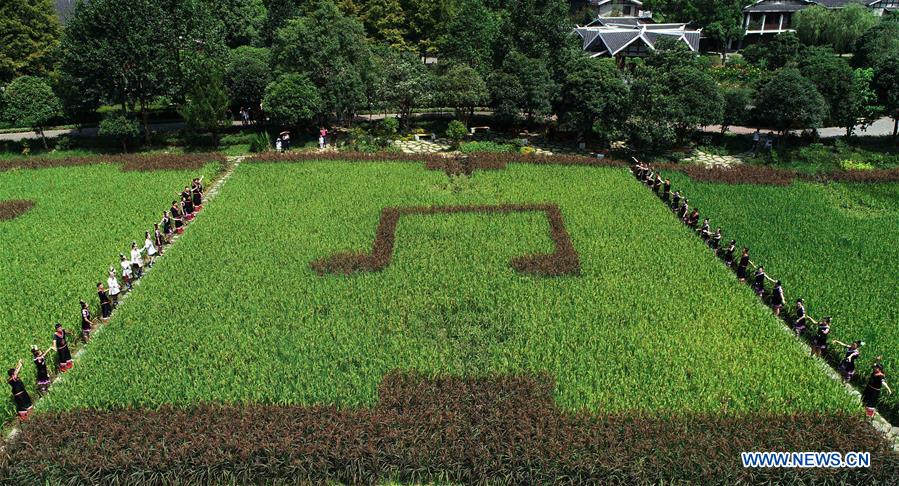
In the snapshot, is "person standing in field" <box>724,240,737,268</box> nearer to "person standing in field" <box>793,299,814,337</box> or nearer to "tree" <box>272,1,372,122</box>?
"person standing in field" <box>793,299,814,337</box>

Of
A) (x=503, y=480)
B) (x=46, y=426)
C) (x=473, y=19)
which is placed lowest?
(x=503, y=480)

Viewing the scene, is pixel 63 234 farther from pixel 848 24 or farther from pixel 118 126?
pixel 848 24

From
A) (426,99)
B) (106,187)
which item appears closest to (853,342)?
(426,99)

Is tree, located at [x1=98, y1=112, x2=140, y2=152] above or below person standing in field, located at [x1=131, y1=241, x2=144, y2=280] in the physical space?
above

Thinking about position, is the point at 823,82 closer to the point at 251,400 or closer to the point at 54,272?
the point at 251,400

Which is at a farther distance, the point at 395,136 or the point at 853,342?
the point at 395,136

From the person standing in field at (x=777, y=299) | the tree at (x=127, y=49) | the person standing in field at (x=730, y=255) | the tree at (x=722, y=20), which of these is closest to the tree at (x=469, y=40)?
the tree at (x=127, y=49)

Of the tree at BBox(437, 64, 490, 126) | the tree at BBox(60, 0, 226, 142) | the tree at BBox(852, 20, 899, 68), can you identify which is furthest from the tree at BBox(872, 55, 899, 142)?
the tree at BBox(60, 0, 226, 142)

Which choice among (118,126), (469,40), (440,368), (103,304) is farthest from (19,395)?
(469,40)
